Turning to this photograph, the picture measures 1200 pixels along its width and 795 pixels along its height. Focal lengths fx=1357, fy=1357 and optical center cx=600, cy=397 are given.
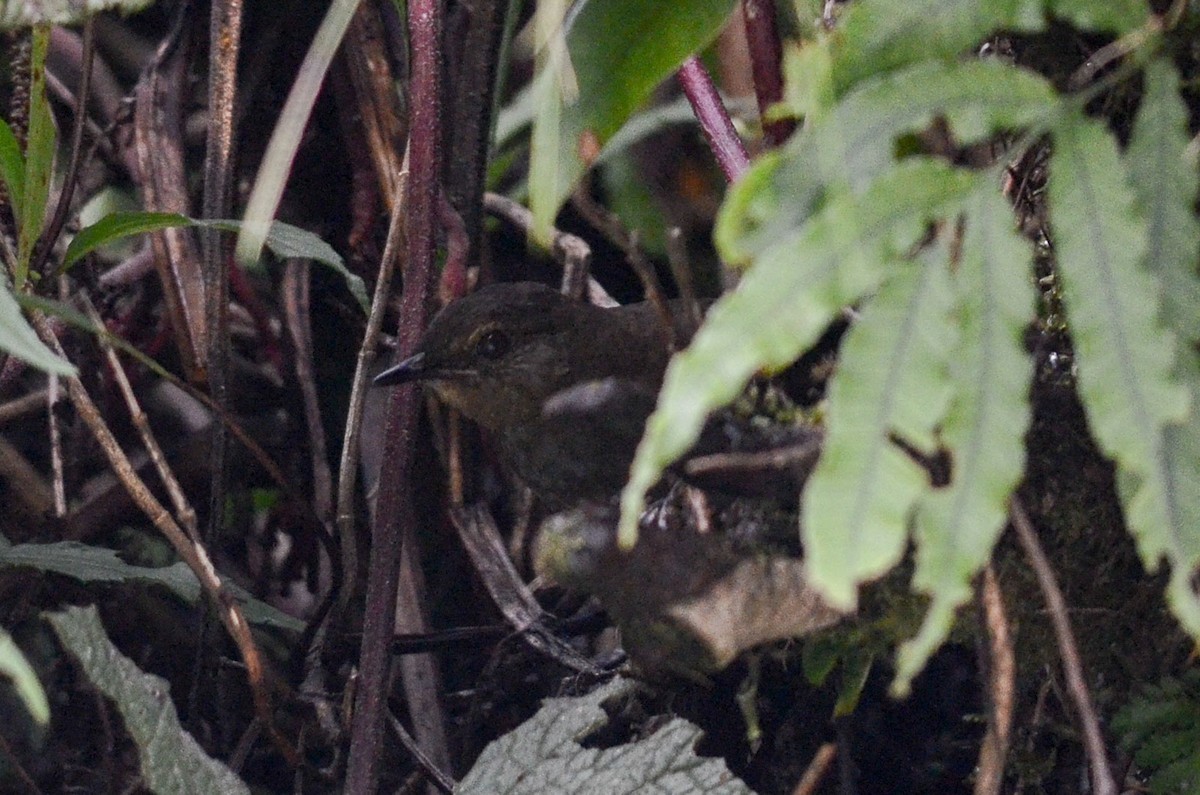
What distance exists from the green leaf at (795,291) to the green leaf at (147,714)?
87cm

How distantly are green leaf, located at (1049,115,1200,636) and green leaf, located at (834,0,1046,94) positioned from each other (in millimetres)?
139

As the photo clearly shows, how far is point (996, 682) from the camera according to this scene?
1.34m

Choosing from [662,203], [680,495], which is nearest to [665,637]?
[680,495]

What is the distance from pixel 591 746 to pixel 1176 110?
1.07 metres

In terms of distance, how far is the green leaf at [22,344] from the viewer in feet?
3.43

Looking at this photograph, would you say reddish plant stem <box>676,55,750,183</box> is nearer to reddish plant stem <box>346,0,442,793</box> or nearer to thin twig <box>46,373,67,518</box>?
reddish plant stem <box>346,0,442,793</box>

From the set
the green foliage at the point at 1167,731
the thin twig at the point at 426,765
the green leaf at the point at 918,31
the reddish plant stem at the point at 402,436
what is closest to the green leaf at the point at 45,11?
the reddish plant stem at the point at 402,436

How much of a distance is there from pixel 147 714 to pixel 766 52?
3.61ft

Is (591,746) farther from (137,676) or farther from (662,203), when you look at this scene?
(662,203)

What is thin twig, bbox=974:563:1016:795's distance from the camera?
4.36 feet

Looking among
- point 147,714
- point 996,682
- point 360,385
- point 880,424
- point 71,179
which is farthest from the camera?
point 71,179

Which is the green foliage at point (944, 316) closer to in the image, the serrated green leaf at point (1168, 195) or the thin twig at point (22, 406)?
the serrated green leaf at point (1168, 195)

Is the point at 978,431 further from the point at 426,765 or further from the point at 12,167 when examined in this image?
the point at 12,167

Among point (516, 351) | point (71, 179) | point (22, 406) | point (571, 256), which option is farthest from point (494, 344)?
point (22, 406)
